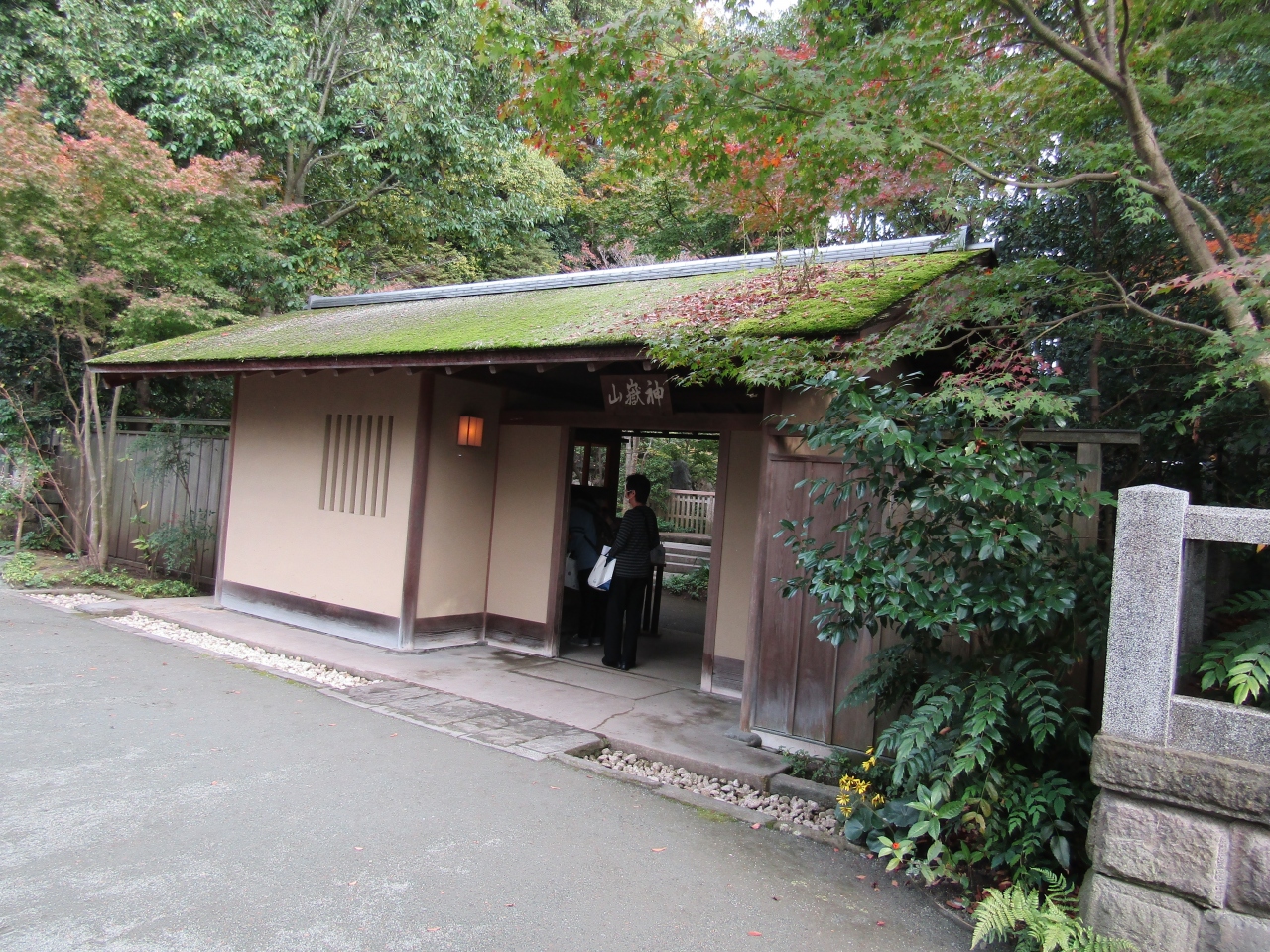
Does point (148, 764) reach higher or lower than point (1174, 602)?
lower

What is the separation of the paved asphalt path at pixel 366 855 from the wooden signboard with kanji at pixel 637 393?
3399 millimetres

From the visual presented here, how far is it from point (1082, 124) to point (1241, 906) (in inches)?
189

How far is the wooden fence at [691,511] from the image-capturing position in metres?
20.7

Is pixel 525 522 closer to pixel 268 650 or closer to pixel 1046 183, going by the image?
pixel 268 650

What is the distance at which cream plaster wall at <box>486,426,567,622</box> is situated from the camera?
8.78m

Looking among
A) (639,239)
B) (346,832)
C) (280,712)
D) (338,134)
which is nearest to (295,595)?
(280,712)

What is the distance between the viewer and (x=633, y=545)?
27.5 ft

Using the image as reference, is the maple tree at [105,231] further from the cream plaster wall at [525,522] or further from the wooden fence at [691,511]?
the wooden fence at [691,511]

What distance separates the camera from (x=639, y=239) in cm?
1844

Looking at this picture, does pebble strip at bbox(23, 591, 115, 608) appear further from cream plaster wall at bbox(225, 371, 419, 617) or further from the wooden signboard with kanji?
the wooden signboard with kanji

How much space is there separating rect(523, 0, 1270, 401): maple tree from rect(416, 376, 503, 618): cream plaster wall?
154 inches

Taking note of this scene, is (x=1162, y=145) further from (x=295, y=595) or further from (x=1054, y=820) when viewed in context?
(x=295, y=595)

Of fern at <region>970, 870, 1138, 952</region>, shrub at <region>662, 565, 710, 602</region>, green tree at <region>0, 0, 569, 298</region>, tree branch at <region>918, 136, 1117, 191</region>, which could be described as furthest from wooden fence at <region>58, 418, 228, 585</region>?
fern at <region>970, 870, 1138, 952</region>

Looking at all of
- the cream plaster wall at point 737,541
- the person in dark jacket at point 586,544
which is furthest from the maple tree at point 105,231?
the cream plaster wall at point 737,541
